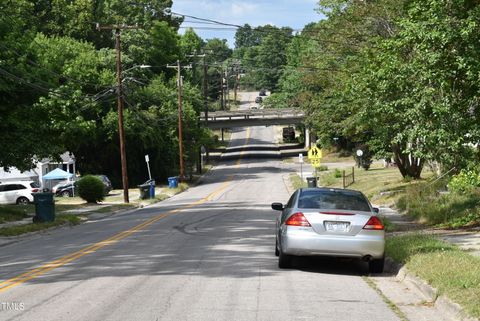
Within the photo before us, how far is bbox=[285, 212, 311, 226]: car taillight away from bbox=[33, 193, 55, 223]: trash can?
16.8m

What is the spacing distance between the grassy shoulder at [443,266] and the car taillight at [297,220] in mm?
1920

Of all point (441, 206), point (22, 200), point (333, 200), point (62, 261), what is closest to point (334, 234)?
point (333, 200)

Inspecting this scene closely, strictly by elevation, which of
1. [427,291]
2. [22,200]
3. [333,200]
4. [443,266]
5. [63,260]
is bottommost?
[22,200]

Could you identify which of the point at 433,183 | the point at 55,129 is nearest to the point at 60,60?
the point at 55,129

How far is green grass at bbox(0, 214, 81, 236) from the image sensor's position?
23.4m

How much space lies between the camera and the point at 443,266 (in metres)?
11.0

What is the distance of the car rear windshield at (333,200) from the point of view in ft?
42.2

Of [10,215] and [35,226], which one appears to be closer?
[35,226]

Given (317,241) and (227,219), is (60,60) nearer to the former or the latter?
(227,219)

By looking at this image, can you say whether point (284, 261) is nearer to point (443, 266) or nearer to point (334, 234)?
point (334, 234)

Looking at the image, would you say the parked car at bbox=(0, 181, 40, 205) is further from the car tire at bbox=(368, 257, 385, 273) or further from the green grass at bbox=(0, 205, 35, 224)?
the car tire at bbox=(368, 257, 385, 273)

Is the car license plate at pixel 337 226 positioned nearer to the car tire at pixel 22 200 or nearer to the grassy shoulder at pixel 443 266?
the grassy shoulder at pixel 443 266

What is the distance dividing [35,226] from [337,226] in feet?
52.6

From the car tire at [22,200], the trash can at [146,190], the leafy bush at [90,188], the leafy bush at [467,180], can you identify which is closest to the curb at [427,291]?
the leafy bush at [467,180]
